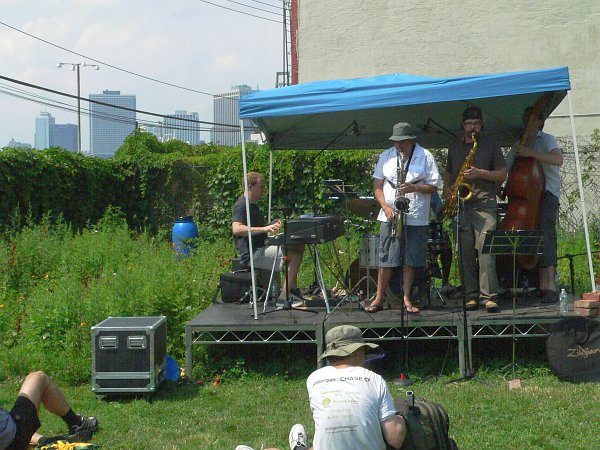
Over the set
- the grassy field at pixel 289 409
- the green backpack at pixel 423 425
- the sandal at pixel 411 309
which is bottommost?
the grassy field at pixel 289 409

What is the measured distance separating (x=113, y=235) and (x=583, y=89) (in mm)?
10151

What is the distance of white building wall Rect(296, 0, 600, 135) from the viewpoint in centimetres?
1819

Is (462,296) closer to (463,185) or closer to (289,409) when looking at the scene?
(463,185)

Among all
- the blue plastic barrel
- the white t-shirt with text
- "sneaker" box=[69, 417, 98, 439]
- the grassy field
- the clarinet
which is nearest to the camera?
the white t-shirt with text

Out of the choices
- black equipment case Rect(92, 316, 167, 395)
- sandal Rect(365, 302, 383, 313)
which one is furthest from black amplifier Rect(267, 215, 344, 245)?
black equipment case Rect(92, 316, 167, 395)

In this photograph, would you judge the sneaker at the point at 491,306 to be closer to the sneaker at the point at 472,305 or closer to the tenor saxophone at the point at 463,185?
the sneaker at the point at 472,305

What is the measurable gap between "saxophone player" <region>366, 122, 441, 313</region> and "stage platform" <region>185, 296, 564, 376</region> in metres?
0.29

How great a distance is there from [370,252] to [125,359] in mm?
2501

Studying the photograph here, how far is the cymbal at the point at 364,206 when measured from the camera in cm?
885

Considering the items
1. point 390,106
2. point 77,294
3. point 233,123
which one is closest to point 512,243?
point 390,106

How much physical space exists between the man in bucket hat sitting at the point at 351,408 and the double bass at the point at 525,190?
3.90 meters

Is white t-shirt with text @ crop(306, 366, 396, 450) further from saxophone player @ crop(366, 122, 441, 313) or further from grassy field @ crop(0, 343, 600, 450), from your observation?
saxophone player @ crop(366, 122, 441, 313)

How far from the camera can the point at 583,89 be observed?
18.1m

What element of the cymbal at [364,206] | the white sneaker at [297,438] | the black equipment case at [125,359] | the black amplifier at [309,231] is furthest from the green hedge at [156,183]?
the white sneaker at [297,438]
